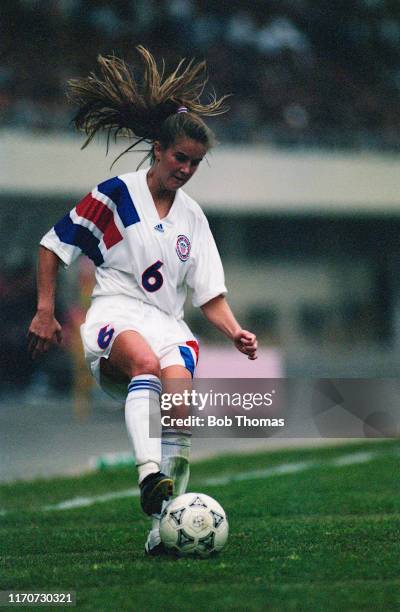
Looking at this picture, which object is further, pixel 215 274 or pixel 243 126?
pixel 243 126

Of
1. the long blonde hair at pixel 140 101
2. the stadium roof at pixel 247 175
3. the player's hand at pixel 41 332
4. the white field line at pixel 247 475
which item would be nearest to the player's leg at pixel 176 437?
the player's hand at pixel 41 332

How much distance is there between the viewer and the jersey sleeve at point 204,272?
511 cm

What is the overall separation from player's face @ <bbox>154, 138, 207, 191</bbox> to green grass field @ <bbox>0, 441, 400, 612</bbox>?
1.52 m

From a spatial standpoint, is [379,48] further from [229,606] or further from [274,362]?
[229,606]

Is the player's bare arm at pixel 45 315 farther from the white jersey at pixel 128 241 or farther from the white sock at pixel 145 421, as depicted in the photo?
the white sock at pixel 145 421

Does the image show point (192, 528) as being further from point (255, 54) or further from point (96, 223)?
point (255, 54)

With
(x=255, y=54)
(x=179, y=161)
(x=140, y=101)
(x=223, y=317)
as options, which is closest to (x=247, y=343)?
(x=223, y=317)

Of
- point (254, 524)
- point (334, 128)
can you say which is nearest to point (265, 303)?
point (334, 128)

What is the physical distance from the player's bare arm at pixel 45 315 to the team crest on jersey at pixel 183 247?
1.68ft

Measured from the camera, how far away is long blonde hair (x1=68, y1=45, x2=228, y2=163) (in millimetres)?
5090

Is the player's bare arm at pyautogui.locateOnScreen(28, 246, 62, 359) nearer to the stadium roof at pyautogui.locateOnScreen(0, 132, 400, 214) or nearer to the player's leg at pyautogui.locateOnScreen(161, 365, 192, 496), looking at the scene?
the player's leg at pyautogui.locateOnScreen(161, 365, 192, 496)

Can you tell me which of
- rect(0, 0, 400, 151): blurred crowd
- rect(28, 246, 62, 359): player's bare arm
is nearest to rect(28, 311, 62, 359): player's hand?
rect(28, 246, 62, 359): player's bare arm

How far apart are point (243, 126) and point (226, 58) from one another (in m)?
1.64

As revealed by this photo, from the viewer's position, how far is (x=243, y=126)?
71.1 ft
